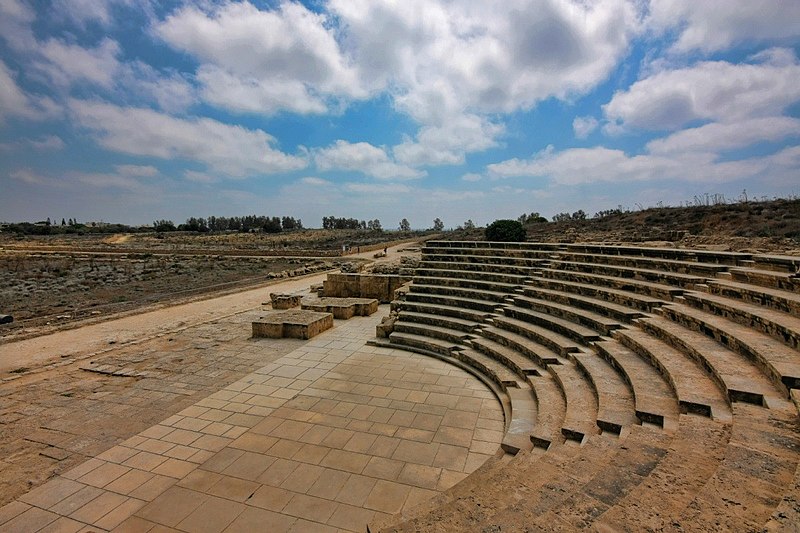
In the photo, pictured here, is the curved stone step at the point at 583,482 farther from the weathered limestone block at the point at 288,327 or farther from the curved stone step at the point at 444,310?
the weathered limestone block at the point at 288,327

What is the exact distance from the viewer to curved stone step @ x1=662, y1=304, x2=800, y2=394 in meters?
3.62

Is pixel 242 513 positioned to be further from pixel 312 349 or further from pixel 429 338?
pixel 429 338

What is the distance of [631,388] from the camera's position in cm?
470

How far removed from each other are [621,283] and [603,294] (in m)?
0.51

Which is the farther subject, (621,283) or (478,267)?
(478,267)

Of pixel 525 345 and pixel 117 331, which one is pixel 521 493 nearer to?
pixel 525 345

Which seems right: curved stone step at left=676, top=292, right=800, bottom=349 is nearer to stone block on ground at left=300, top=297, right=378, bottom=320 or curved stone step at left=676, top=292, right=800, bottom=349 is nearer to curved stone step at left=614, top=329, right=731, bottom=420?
curved stone step at left=614, top=329, right=731, bottom=420

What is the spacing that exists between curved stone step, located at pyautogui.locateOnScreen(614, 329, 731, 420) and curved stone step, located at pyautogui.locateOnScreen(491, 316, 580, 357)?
0.80 metres

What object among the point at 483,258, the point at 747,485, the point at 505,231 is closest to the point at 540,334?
the point at 747,485

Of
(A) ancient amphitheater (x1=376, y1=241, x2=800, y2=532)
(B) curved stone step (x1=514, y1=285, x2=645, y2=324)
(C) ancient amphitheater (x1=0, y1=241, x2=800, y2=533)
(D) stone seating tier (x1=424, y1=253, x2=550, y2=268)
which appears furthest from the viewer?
(D) stone seating tier (x1=424, y1=253, x2=550, y2=268)

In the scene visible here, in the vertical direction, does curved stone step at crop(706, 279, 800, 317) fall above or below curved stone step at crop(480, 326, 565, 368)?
above

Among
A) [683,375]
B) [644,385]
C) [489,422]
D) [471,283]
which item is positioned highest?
[471,283]

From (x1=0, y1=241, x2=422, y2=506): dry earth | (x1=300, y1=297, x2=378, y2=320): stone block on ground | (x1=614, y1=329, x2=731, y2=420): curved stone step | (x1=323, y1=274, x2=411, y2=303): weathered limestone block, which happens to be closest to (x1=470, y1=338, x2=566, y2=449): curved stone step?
(x1=614, y1=329, x2=731, y2=420): curved stone step

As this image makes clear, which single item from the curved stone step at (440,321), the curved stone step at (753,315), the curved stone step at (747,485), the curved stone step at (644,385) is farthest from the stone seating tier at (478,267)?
the curved stone step at (747,485)
